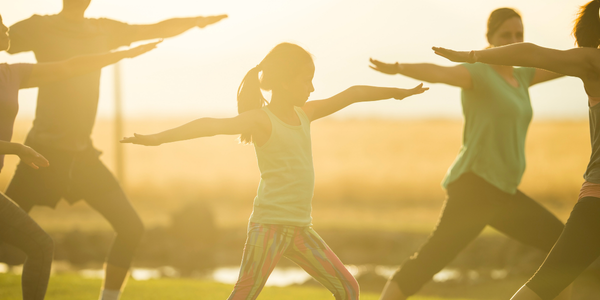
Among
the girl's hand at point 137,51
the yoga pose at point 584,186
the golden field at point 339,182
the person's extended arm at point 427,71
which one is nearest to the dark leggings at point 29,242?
the girl's hand at point 137,51

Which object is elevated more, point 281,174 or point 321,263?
point 281,174

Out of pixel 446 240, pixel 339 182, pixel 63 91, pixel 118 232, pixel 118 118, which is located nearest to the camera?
pixel 446 240

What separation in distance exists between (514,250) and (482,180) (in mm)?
9275

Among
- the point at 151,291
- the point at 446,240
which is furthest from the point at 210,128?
the point at 151,291

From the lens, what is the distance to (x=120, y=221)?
4035 millimetres

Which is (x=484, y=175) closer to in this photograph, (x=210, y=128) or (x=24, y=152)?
(x=210, y=128)

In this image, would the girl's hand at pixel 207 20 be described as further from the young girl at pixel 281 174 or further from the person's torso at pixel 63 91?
the young girl at pixel 281 174

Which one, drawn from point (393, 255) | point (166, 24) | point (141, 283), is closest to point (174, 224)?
point (393, 255)

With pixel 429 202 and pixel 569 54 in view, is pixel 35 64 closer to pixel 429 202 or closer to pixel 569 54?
pixel 569 54

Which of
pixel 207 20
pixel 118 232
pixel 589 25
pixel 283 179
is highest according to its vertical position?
pixel 589 25

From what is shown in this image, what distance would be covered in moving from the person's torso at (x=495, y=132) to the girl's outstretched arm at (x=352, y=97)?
1.70ft

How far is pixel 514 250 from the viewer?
40.6ft

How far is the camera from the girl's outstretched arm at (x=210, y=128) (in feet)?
9.06

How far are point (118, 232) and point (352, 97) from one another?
1.87 meters
